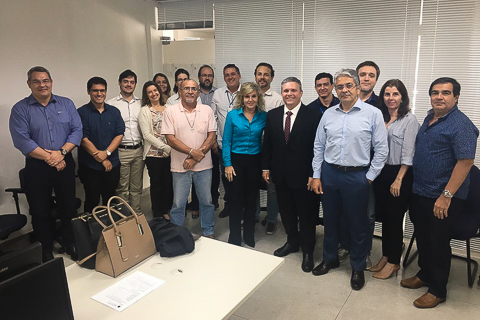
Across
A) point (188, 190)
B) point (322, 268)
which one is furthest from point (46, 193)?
point (322, 268)

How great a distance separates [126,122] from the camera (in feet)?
13.4

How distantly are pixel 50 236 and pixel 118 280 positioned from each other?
6.74 feet

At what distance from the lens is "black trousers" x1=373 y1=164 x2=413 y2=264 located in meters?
3.00

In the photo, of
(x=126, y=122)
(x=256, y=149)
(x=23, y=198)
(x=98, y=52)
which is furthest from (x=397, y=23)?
(x=23, y=198)

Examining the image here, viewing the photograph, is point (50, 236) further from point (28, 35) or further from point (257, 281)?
point (257, 281)

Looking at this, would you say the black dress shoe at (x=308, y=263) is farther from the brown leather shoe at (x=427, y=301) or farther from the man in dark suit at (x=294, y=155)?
the brown leather shoe at (x=427, y=301)

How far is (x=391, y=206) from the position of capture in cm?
308

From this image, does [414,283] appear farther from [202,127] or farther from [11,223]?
[11,223]

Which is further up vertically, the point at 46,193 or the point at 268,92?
the point at 268,92

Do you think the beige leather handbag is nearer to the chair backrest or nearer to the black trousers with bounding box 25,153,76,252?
the black trousers with bounding box 25,153,76,252

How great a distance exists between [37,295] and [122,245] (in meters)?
0.72

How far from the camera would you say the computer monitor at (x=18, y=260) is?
1.35 metres

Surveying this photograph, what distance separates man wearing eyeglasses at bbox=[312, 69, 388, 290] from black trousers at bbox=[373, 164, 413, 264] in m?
0.26

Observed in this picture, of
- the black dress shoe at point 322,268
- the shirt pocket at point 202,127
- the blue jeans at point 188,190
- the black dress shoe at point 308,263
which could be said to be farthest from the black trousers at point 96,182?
the black dress shoe at point 322,268
